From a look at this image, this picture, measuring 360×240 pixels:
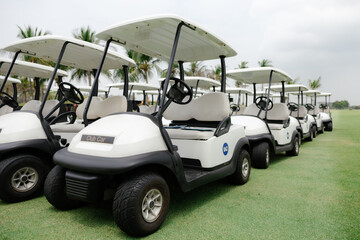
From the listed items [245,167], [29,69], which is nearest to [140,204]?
[245,167]

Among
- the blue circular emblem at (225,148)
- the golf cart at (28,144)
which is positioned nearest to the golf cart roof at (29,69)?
the golf cart at (28,144)

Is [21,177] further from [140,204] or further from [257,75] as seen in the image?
[257,75]

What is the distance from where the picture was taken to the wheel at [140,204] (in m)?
2.20

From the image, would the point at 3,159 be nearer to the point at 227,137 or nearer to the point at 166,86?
the point at 166,86

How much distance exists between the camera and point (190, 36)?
338 centimetres

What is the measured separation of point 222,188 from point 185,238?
1.61 metres

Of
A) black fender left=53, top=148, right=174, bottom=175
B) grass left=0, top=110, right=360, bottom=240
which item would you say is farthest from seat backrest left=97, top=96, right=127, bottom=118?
black fender left=53, top=148, right=174, bottom=175

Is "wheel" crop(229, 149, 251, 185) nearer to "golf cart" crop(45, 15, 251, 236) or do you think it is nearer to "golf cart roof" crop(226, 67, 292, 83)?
"golf cart" crop(45, 15, 251, 236)

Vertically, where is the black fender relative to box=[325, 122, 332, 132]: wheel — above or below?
above

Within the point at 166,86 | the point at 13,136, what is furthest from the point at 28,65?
the point at 166,86

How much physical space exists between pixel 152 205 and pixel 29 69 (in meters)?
4.12

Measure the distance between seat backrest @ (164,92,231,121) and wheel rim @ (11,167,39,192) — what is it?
2039 millimetres

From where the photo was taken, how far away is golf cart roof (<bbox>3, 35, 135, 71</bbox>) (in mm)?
3611

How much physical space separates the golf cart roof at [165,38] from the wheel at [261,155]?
6.56ft
